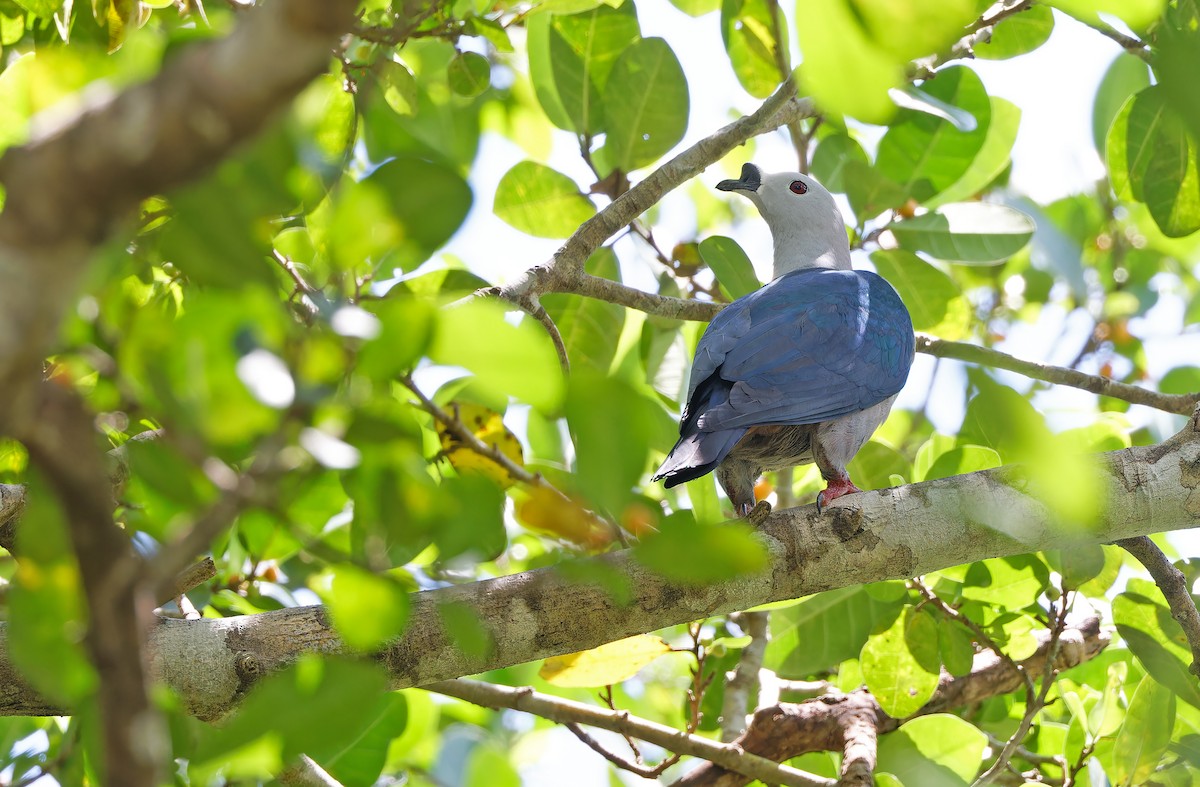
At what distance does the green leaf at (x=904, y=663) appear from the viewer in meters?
2.93

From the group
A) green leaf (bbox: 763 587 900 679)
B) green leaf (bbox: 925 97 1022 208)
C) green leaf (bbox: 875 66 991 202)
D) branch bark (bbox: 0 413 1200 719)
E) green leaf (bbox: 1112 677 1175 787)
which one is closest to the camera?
branch bark (bbox: 0 413 1200 719)

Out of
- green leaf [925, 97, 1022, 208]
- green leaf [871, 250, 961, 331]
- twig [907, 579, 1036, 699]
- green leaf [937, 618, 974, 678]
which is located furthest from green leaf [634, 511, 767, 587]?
green leaf [925, 97, 1022, 208]

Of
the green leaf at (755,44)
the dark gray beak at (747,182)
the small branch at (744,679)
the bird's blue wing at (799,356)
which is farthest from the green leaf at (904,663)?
the dark gray beak at (747,182)

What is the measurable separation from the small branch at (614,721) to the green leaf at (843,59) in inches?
92.0

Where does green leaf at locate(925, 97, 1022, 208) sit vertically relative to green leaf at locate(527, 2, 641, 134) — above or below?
below

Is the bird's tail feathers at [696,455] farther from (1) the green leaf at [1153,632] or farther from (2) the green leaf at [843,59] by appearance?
(2) the green leaf at [843,59]

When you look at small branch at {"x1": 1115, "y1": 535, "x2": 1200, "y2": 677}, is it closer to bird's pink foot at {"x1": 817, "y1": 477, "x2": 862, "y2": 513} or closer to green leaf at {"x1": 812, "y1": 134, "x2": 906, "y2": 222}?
bird's pink foot at {"x1": 817, "y1": 477, "x2": 862, "y2": 513}

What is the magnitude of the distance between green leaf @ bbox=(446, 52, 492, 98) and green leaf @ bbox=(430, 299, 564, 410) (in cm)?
250

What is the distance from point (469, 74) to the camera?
10.7 feet

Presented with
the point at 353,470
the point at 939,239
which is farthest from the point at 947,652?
the point at 353,470

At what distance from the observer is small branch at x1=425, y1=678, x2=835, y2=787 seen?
9.36 ft

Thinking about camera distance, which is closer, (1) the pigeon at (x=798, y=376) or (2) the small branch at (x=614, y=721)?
(2) the small branch at (x=614, y=721)

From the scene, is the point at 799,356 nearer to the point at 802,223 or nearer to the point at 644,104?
the point at 644,104

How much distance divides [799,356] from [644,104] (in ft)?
3.28
